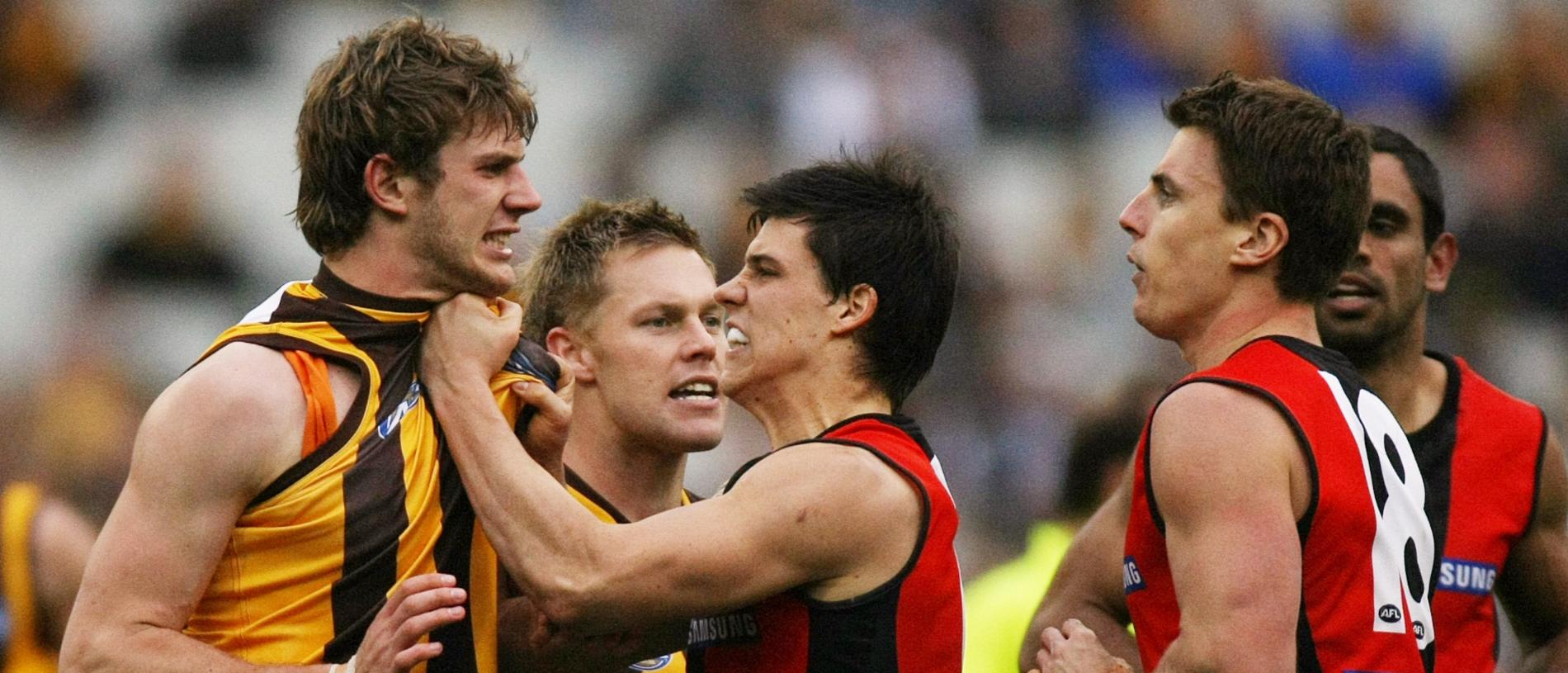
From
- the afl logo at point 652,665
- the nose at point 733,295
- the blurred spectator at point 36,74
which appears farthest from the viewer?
the blurred spectator at point 36,74

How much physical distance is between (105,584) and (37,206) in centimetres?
849

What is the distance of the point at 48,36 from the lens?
12008mm

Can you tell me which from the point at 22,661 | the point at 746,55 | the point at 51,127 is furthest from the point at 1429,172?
the point at 51,127

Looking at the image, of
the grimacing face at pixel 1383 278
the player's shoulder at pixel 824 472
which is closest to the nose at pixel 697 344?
the player's shoulder at pixel 824 472

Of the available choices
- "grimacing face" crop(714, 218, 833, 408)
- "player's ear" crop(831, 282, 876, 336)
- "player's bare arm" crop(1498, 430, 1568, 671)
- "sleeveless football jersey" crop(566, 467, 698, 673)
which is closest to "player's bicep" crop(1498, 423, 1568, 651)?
"player's bare arm" crop(1498, 430, 1568, 671)

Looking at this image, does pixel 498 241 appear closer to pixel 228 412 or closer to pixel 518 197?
pixel 518 197

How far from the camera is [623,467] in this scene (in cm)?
590

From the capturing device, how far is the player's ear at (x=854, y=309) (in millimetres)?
4840

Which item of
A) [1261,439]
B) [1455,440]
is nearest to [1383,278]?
[1455,440]

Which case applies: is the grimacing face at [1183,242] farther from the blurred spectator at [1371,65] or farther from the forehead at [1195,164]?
the blurred spectator at [1371,65]

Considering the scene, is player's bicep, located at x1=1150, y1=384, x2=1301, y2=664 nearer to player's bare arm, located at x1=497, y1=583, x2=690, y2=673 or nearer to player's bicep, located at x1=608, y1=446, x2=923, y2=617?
player's bicep, located at x1=608, y1=446, x2=923, y2=617

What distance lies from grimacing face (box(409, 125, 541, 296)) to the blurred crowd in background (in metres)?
6.03

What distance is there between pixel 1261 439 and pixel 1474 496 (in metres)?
1.83

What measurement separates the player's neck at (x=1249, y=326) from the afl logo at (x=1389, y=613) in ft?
2.23
